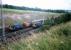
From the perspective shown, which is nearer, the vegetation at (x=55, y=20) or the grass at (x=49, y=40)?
the grass at (x=49, y=40)

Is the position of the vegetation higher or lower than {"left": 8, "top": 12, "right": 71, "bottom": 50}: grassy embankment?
higher

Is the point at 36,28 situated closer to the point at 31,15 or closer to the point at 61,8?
the point at 31,15

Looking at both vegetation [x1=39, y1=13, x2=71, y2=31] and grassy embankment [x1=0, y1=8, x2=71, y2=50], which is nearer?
grassy embankment [x1=0, y1=8, x2=71, y2=50]

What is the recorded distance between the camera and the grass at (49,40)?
5.08ft

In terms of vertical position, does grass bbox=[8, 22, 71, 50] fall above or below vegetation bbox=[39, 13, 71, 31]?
below

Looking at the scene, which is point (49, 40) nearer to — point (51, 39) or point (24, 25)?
point (51, 39)

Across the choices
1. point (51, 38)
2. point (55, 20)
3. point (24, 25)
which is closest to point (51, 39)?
point (51, 38)

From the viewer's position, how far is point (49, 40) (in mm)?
1701

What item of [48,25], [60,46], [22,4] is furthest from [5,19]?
[60,46]

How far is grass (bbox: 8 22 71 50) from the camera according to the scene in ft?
5.08

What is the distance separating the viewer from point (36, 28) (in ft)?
5.36

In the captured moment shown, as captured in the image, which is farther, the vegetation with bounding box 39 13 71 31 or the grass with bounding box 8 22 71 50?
the vegetation with bounding box 39 13 71 31

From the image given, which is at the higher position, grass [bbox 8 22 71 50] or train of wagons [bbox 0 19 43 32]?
train of wagons [bbox 0 19 43 32]

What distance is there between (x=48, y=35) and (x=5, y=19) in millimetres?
493
